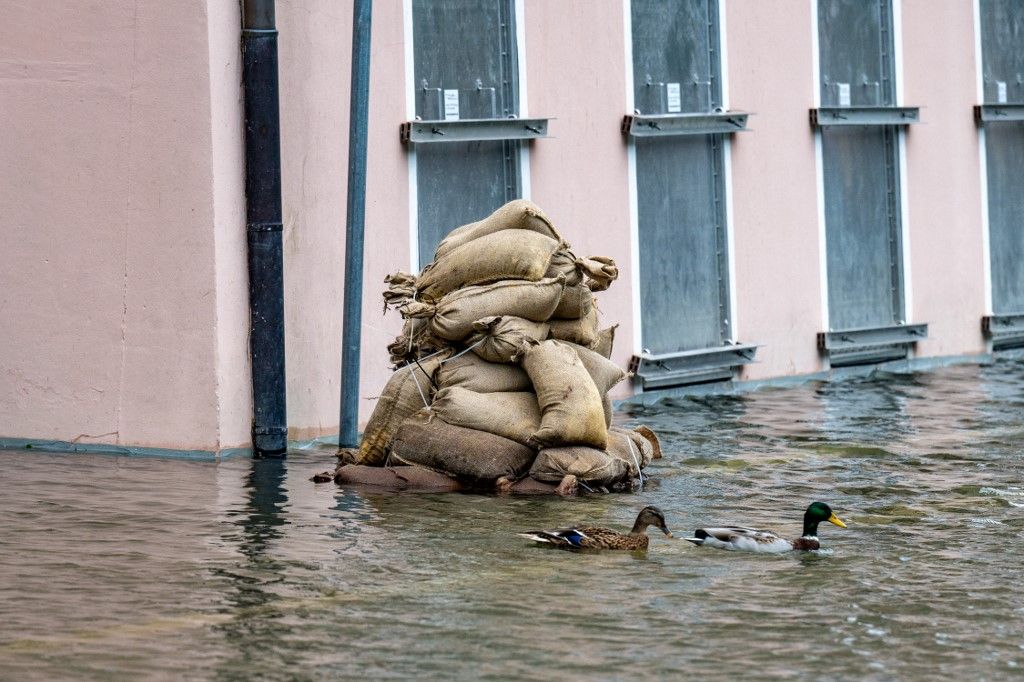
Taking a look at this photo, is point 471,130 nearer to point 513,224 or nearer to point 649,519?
point 513,224

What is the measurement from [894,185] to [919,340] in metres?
1.60

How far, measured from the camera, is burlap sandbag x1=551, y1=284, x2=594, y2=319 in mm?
11680

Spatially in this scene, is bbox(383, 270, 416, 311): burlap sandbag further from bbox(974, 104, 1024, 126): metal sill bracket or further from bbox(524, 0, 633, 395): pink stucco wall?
bbox(974, 104, 1024, 126): metal sill bracket

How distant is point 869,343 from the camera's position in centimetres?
1864

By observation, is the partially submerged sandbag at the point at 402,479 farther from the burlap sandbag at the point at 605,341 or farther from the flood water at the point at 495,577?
the burlap sandbag at the point at 605,341

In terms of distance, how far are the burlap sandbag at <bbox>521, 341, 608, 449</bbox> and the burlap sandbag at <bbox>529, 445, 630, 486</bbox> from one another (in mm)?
55

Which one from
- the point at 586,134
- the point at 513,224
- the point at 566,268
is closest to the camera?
the point at 566,268

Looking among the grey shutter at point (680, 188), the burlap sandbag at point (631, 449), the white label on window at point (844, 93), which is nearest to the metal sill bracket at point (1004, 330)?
the white label on window at point (844, 93)

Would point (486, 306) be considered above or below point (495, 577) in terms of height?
above

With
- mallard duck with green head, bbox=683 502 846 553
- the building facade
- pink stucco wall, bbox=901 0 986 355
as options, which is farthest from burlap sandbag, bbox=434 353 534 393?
pink stucco wall, bbox=901 0 986 355

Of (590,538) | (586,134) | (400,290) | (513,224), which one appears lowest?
(590,538)

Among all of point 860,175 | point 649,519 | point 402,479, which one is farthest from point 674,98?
point 649,519

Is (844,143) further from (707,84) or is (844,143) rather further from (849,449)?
(849,449)

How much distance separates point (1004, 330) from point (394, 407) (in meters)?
10.9
